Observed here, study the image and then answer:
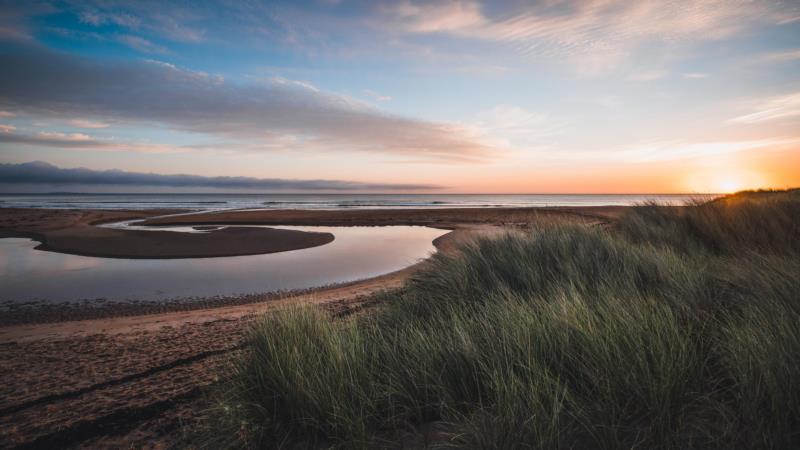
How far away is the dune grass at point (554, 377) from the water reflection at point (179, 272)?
722 cm

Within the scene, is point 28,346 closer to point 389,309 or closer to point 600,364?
point 389,309

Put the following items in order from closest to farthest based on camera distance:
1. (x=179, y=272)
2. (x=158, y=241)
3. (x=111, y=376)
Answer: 1. (x=111, y=376)
2. (x=179, y=272)
3. (x=158, y=241)

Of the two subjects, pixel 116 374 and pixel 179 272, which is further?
pixel 179 272

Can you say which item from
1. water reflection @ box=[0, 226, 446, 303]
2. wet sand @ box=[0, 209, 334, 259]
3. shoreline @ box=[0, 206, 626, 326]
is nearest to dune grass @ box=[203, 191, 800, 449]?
shoreline @ box=[0, 206, 626, 326]

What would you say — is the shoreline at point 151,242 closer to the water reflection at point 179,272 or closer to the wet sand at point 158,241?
the wet sand at point 158,241

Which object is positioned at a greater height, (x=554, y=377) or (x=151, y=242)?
(x=554, y=377)

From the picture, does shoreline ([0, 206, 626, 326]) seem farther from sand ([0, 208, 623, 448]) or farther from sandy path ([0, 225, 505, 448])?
sandy path ([0, 225, 505, 448])

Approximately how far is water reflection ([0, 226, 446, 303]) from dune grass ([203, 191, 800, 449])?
23.7ft

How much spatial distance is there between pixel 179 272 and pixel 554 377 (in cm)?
1193

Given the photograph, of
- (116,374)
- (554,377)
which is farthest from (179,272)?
(554,377)

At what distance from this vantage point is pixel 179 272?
450 inches

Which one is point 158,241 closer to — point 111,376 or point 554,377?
point 111,376

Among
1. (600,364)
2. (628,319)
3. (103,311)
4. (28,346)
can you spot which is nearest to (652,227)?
(628,319)

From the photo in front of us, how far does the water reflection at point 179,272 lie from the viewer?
30.0ft
